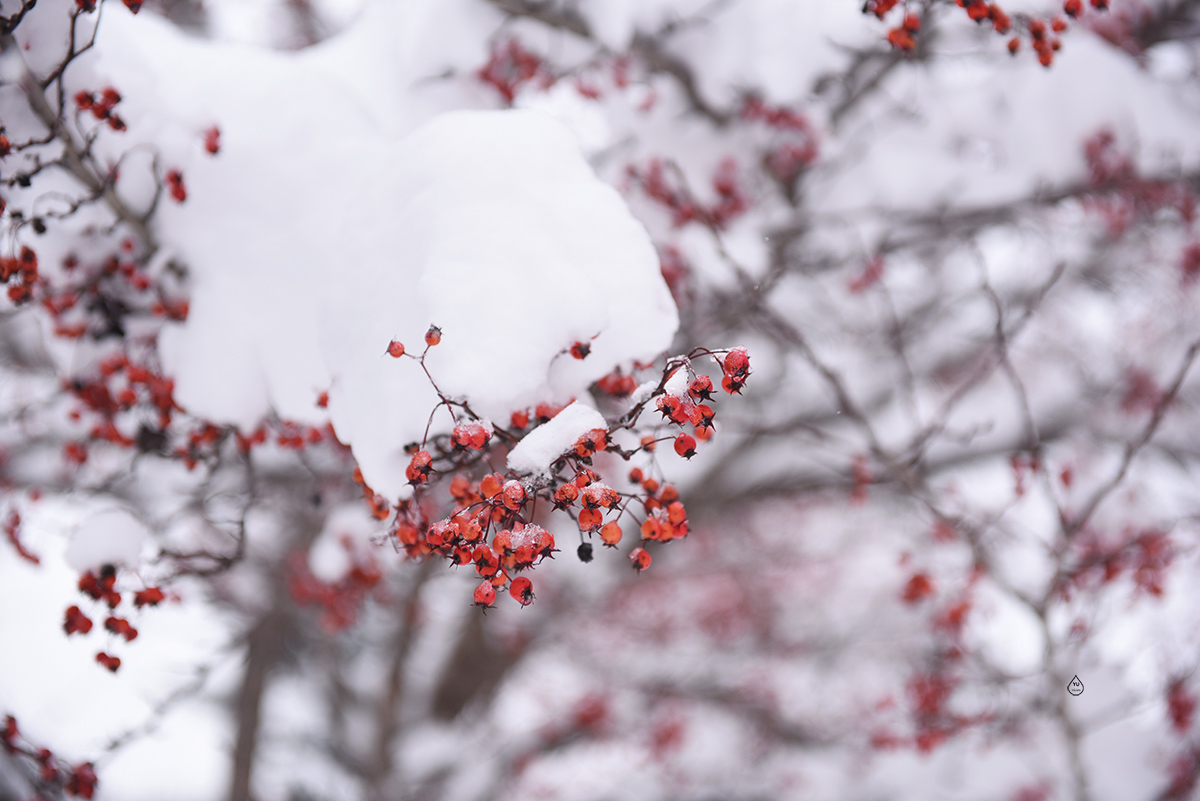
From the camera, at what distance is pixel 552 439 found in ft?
3.93

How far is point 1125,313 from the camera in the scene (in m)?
5.50

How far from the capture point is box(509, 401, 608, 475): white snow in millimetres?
1196

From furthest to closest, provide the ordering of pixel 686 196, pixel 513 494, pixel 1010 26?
pixel 686 196, pixel 1010 26, pixel 513 494

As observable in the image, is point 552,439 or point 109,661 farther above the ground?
point 552,439

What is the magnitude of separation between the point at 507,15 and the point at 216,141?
5.27 ft

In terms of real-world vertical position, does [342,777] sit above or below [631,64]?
below

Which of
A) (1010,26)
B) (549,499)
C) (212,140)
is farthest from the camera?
(212,140)

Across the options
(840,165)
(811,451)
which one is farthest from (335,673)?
(840,165)

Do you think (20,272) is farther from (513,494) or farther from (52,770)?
(513,494)

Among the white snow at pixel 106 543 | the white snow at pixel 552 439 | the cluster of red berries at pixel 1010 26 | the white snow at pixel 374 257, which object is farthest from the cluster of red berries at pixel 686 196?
the white snow at pixel 106 543

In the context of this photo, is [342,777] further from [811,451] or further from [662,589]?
[811,451]

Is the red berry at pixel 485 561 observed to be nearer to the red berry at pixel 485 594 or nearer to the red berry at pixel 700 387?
the red berry at pixel 485 594

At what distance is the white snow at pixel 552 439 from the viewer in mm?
1196

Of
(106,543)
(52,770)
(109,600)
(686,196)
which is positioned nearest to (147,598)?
(109,600)
